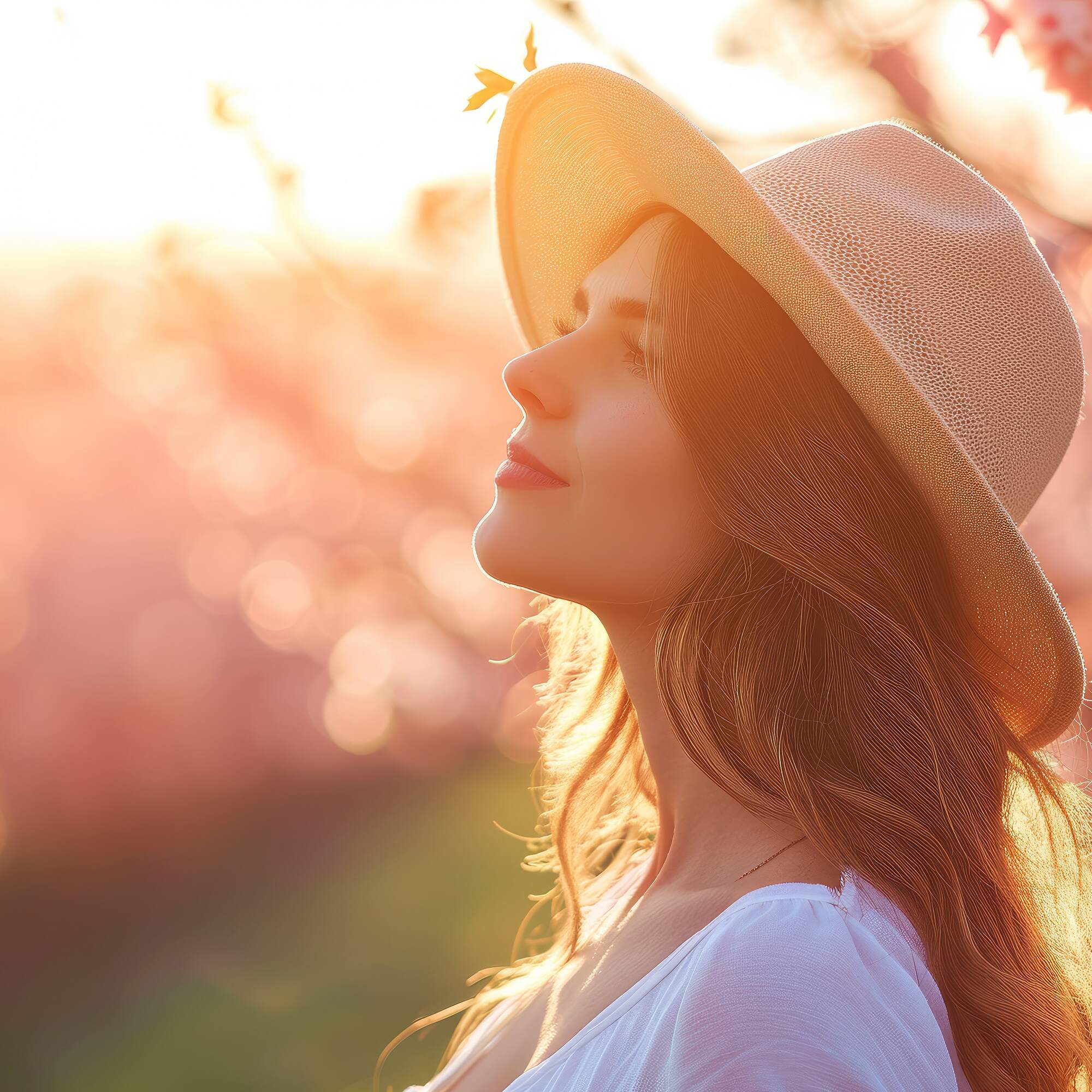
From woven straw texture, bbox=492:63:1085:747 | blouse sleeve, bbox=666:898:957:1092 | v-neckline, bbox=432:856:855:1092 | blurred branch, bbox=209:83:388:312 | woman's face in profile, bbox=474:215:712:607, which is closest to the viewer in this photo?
blouse sleeve, bbox=666:898:957:1092

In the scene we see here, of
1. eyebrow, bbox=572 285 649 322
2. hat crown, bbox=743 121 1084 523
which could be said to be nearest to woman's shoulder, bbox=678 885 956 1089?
hat crown, bbox=743 121 1084 523

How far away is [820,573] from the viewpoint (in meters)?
1.32

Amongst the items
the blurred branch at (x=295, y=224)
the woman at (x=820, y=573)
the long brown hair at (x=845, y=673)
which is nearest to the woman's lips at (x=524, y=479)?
the woman at (x=820, y=573)

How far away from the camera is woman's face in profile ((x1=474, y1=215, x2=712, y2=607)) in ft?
4.54

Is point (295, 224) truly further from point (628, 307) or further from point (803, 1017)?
point (803, 1017)

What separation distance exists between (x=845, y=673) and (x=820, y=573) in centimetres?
15

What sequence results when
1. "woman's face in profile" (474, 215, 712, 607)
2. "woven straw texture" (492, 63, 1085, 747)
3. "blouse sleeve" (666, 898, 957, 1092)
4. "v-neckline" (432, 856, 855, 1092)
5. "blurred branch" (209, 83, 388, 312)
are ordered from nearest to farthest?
"blouse sleeve" (666, 898, 957, 1092) < "v-neckline" (432, 856, 855, 1092) < "woven straw texture" (492, 63, 1085, 747) < "woman's face in profile" (474, 215, 712, 607) < "blurred branch" (209, 83, 388, 312)

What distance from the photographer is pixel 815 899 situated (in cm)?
110

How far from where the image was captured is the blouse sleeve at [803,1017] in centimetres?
96

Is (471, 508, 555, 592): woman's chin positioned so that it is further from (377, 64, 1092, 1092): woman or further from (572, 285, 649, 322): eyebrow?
(572, 285, 649, 322): eyebrow

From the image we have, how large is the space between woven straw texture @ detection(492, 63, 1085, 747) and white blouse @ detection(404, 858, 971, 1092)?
504mm

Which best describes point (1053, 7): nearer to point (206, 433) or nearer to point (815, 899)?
point (815, 899)

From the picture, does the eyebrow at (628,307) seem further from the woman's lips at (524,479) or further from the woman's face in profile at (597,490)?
the woman's lips at (524,479)

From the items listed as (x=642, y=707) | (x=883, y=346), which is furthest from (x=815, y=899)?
(x=883, y=346)
